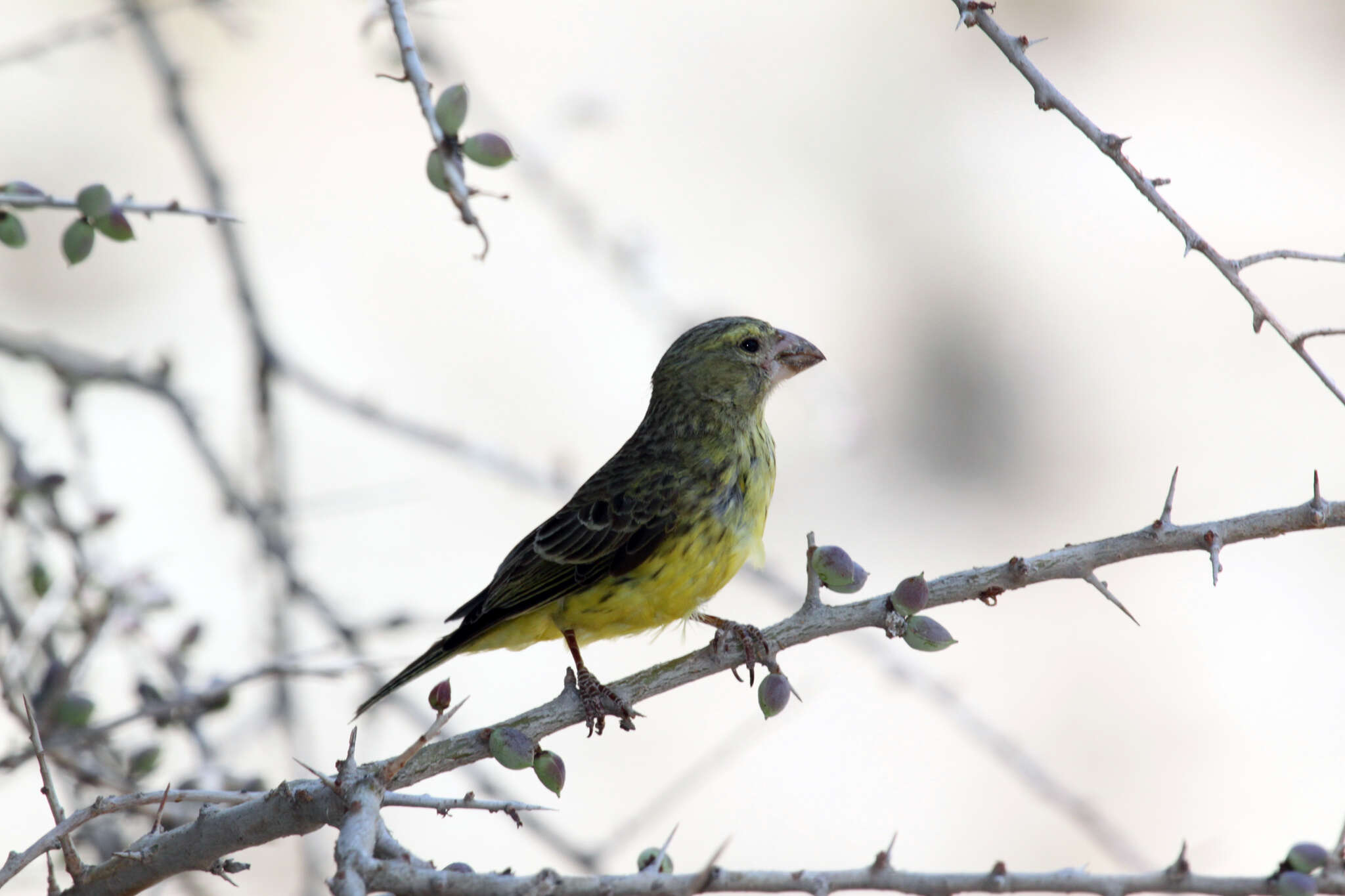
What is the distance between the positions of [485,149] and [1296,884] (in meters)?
1.73

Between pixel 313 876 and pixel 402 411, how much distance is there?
123 inches

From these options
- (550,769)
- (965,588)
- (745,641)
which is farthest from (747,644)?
(550,769)

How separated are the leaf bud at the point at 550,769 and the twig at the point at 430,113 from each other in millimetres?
1039

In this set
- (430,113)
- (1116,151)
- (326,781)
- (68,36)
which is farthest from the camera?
(68,36)

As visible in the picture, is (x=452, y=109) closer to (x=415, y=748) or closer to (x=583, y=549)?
(x=415, y=748)

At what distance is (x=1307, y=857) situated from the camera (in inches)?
84.0

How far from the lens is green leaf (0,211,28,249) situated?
2805mm

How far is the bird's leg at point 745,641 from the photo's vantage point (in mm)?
2984

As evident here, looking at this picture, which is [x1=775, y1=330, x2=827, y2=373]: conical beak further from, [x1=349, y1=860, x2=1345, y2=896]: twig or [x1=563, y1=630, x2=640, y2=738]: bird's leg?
[x1=349, y1=860, x2=1345, y2=896]: twig

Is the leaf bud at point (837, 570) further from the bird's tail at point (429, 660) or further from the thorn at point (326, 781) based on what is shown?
the bird's tail at point (429, 660)

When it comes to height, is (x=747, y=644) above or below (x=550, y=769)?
above

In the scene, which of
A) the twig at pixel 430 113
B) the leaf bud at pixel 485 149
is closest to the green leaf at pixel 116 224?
the twig at pixel 430 113

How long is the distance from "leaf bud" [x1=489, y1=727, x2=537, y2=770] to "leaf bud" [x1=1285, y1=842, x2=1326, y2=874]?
136 centimetres

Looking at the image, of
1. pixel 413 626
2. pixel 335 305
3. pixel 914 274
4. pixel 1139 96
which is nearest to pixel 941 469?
pixel 914 274
